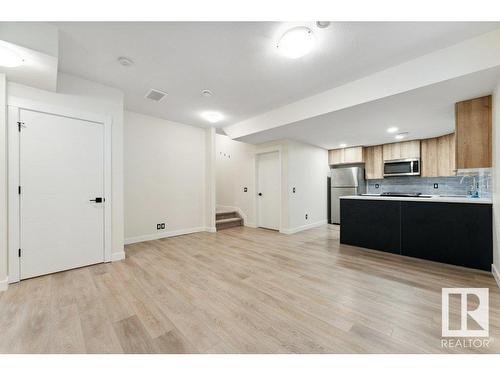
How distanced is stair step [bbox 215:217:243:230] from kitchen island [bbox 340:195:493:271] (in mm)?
2927

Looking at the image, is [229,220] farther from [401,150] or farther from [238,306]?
[401,150]

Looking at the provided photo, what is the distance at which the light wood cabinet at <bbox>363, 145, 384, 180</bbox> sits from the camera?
18.6 ft

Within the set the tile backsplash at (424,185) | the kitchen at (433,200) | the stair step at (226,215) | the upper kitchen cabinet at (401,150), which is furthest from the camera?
the stair step at (226,215)

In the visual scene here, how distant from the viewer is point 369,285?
91.0 inches

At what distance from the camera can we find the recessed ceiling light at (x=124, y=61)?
239cm

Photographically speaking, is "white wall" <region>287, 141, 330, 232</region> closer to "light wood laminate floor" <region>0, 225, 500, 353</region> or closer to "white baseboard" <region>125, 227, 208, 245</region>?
"light wood laminate floor" <region>0, 225, 500, 353</region>

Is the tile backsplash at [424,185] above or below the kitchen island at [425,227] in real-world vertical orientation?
above

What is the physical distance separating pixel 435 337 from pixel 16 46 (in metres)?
4.19

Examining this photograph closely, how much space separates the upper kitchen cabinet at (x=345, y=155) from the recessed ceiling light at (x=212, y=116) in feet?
12.6

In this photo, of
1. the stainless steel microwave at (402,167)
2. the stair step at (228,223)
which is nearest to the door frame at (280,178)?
the stair step at (228,223)

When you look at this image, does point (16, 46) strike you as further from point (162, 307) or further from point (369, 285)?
point (369, 285)

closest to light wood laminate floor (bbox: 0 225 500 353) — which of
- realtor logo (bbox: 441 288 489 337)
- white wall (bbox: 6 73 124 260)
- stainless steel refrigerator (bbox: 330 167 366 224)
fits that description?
realtor logo (bbox: 441 288 489 337)

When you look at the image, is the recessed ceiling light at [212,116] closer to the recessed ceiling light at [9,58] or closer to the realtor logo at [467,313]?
the recessed ceiling light at [9,58]

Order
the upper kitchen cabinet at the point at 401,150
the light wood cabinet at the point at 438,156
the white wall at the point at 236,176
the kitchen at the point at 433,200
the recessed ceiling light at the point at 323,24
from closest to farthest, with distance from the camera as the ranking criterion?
1. the recessed ceiling light at the point at 323,24
2. the kitchen at the point at 433,200
3. the light wood cabinet at the point at 438,156
4. the upper kitchen cabinet at the point at 401,150
5. the white wall at the point at 236,176
